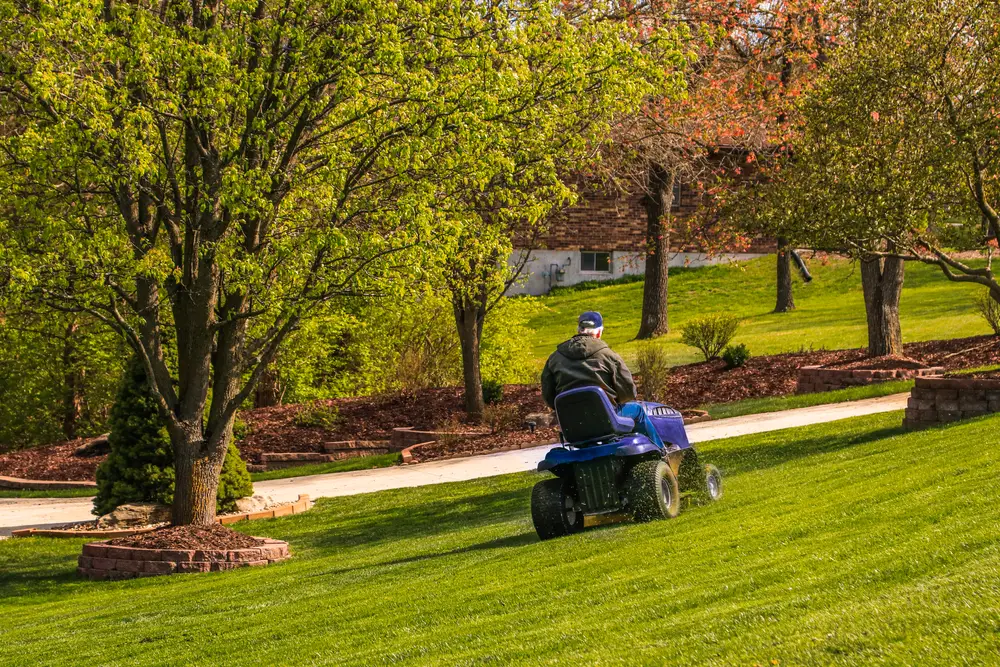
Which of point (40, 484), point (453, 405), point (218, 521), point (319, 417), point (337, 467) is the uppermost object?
point (453, 405)

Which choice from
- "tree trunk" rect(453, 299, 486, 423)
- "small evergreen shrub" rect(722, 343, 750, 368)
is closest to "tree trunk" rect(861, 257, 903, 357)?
"small evergreen shrub" rect(722, 343, 750, 368)

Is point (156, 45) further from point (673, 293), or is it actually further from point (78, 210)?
point (673, 293)

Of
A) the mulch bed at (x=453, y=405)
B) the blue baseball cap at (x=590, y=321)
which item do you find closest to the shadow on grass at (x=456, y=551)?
the blue baseball cap at (x=590, y=321)

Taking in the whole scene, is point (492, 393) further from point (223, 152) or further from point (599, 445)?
point (599, 445)

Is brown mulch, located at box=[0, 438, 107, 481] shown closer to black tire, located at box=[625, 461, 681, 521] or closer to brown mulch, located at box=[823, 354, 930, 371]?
brown mulch, located at box=[823, 354, 930, 371]

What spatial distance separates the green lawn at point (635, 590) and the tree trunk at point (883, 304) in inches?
412

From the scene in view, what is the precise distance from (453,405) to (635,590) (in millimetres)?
18061

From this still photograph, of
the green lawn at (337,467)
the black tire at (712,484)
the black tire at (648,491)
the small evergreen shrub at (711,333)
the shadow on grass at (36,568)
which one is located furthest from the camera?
the small evergreen shrub at (711,333)

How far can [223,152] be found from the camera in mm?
12500

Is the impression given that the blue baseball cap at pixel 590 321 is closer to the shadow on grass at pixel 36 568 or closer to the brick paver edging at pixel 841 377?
the shadow on grass at pixel 36 568

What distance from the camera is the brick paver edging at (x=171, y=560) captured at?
41.6 ft

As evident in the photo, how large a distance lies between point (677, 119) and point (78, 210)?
12.8 meters

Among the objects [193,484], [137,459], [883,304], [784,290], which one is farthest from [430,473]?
[784,290]

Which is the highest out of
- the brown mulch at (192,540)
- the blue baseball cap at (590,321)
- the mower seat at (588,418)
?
the blue baseball cap at (590,321)
